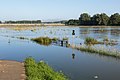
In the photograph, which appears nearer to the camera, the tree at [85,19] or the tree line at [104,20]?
the tree line at [104,20]

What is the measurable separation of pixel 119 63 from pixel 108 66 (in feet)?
6.11

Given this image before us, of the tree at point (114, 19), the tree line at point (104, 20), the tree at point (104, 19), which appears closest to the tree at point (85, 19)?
the tree line at point (104, 20)

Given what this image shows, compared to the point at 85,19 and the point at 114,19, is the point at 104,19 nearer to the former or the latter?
the point at 114,19

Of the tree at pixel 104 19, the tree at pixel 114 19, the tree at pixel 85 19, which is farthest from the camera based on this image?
the tree at pixel 85 19

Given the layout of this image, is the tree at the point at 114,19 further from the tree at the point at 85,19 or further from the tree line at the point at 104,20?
the tree at the point at 85,19

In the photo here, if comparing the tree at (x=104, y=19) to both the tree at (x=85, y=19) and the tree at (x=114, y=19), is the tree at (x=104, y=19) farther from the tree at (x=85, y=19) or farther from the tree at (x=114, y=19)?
the tree at (x=85, y=19)

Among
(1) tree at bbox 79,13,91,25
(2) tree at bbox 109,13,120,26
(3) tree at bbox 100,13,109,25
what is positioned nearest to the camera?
(2) tree at bbox 109,13,120,26

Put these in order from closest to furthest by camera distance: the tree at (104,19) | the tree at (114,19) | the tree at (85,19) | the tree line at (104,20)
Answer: the tree at (114,19) → the tree line at (104,20) → the tree at (104,19) → the tree at (85,19)

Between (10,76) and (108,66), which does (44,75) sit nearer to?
(10,76)

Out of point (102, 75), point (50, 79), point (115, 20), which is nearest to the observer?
point (50, 79)

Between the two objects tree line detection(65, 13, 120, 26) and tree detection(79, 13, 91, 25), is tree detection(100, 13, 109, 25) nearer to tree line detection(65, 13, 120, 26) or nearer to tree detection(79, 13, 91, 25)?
tree line detection(65, 13, 120, 26)

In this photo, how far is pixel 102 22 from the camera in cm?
17275

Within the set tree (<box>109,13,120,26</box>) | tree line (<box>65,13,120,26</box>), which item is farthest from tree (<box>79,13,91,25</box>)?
tree (<box>109,13,120,26</box>)

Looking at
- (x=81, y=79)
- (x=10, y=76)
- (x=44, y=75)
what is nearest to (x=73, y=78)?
(x=81, y=79)
